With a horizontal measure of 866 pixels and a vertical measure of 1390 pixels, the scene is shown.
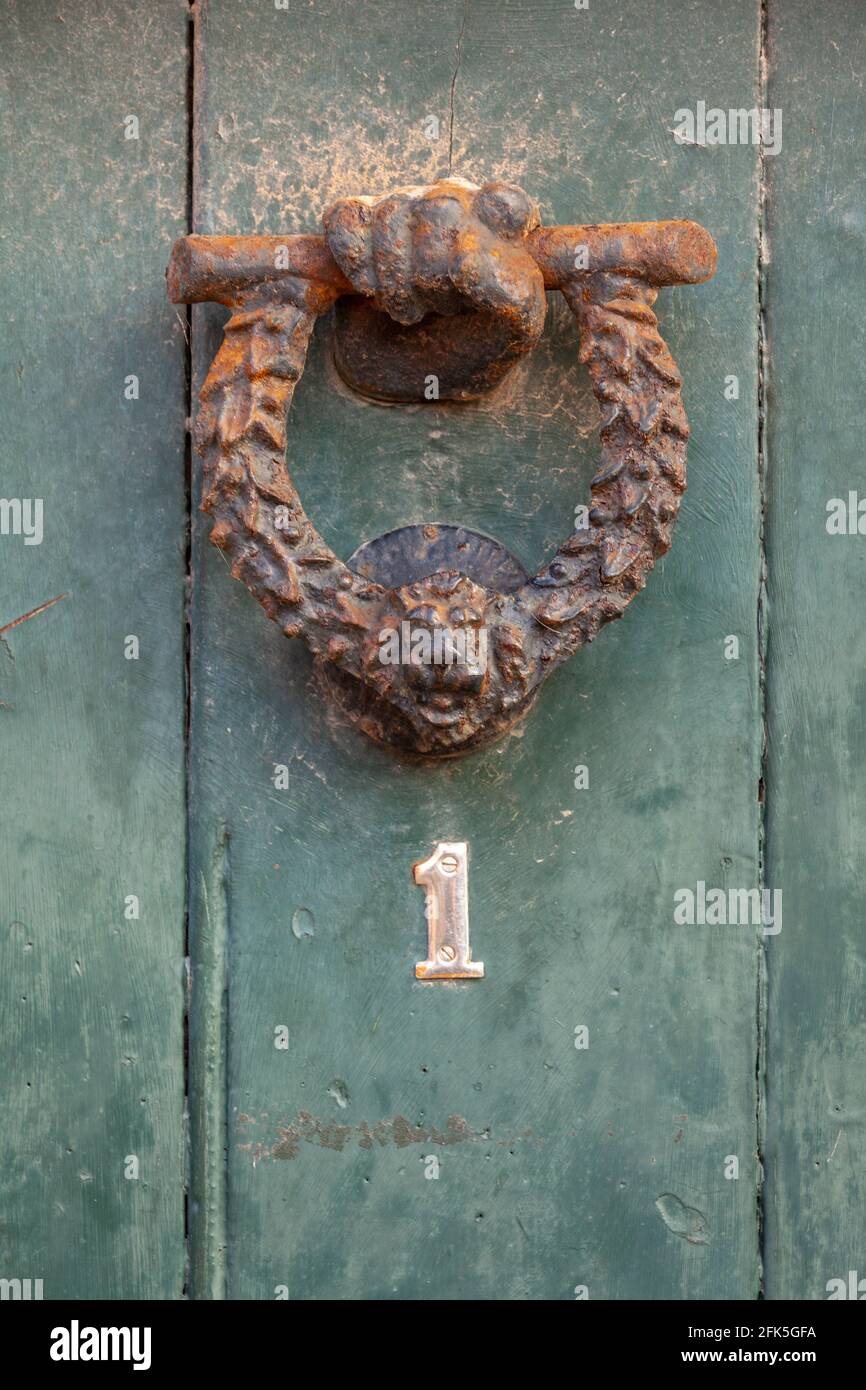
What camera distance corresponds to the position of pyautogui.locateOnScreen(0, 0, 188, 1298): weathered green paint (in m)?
1.28

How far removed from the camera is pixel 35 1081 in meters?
1.28

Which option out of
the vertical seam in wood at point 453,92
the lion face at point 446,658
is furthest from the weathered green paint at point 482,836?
the lion face at point 446,658

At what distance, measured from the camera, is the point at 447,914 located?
50.2 inches

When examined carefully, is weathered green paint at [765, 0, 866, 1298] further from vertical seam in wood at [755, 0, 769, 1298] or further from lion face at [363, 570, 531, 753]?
lion face at [363, 570, 531, 753]

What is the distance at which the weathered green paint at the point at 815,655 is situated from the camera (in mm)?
1287

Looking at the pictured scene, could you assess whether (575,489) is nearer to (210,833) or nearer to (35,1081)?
(210,833)

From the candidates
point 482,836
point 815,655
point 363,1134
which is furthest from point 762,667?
point 363,1134

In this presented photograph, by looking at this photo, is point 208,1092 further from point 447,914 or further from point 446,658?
Result: point 446,658

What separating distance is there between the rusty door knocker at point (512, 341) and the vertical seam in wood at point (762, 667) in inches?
4.9

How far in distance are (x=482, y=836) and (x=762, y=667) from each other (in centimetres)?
29
